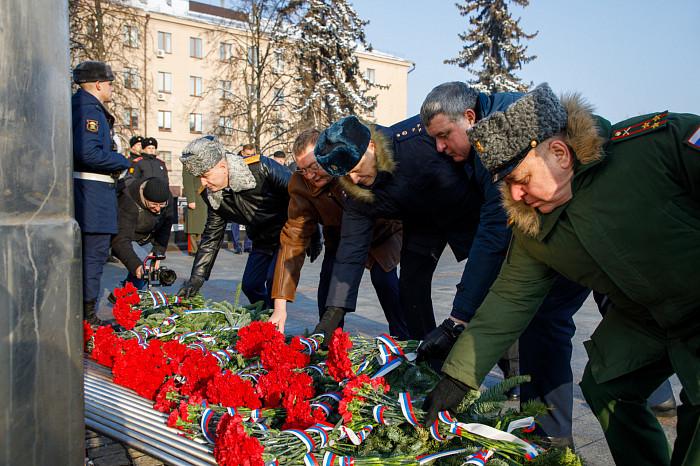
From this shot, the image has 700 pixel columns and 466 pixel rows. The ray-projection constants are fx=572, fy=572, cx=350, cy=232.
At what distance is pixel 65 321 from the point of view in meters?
1.73

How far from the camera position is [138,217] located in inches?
264

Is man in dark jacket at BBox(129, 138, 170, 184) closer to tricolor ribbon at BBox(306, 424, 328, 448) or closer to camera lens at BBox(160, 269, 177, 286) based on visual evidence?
camera lens at BBox(160, 269, 177, 286)

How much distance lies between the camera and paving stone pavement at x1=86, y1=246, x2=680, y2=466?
3.05m

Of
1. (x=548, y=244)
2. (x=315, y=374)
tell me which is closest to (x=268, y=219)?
(x=315, y=374)

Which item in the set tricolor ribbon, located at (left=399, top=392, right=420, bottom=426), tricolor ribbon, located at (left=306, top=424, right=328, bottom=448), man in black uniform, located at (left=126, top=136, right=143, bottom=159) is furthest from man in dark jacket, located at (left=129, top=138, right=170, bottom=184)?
tricolor ribbon, located at (left=399, top=392, right=420, bottom=426)

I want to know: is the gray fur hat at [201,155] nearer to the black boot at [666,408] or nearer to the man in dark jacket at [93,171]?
the man in dark jacket at [93,171]

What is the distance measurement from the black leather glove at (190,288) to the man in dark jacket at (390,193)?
5.76 ft

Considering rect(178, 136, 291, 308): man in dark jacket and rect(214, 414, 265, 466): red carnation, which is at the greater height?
rect(178, 136, 291, 308): man in dark jacket

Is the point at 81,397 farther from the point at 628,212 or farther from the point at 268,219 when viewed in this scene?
the point at 268,219

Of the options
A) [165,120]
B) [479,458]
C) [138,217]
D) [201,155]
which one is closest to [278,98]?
[165,120]

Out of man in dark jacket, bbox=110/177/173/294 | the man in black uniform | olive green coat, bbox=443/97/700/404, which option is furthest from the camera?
the man in black uniform

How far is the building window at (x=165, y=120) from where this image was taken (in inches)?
1433

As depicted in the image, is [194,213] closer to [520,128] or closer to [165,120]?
[520,128]

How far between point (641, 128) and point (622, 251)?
426 millimetres
